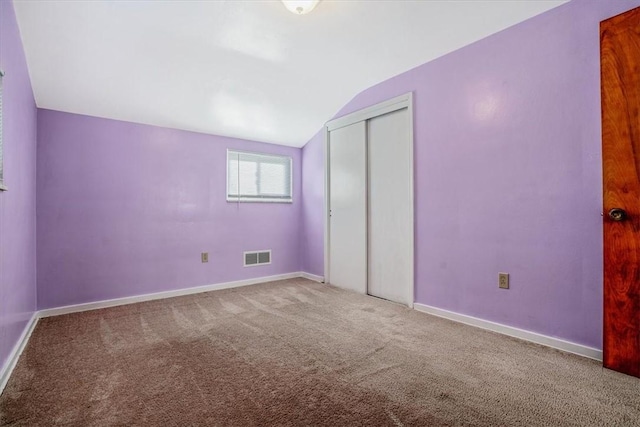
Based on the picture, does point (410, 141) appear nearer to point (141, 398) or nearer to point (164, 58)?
point (164, 58)

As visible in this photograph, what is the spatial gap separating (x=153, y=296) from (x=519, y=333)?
3.42 meters

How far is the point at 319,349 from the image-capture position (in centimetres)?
204

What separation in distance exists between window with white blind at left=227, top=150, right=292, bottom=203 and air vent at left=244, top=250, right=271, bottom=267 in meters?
0.70

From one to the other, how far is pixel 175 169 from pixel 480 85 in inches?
124

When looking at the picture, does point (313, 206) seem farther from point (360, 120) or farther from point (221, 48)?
point (221, 48)

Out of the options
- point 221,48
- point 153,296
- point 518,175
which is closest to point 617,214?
point 518,175

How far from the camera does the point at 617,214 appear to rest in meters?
1.73

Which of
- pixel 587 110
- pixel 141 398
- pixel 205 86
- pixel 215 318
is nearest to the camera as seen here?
pixel 141 398

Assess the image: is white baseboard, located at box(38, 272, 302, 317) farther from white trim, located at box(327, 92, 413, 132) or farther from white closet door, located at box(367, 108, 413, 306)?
white trim, located at box(327, 92, 413, 132)

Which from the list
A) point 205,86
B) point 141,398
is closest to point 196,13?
point 205,86

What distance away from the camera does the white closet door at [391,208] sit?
3010 millimetres

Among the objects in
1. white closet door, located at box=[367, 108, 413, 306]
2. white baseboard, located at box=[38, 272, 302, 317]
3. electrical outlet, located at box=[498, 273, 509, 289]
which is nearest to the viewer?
electrical outlet, located at box=[498, 273, 509, 289]

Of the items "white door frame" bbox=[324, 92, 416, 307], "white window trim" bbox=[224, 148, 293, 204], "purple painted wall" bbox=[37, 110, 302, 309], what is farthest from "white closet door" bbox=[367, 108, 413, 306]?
"purple painted wall" bbox=[37, 110, 302, 309]

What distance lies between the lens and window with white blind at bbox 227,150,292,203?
3.92 m
